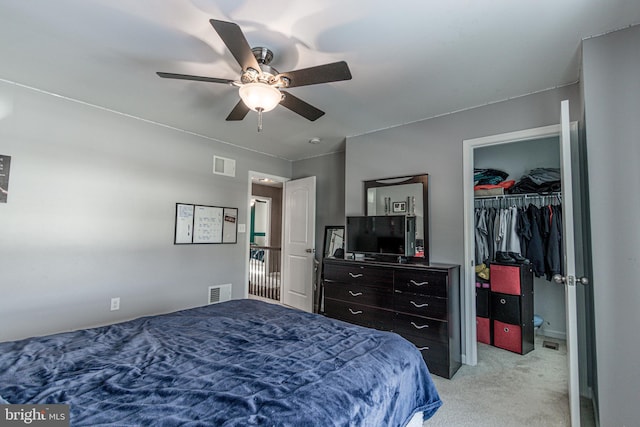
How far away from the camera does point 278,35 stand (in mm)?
1866

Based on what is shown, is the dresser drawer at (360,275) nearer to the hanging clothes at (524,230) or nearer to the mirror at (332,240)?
the mirror at (332,240)

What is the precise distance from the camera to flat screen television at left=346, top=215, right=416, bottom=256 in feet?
10.0

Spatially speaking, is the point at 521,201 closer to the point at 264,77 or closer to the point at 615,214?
the point at 615,214

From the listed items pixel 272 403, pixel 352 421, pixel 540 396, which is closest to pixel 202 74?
pixel 272 403

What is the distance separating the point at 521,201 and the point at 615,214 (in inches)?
85.3

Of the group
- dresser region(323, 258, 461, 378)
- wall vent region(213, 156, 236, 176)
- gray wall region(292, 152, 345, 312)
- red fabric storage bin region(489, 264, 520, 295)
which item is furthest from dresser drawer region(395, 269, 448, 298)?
wall vent region(213, 156, 236, 176)

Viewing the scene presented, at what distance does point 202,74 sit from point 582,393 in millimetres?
3842

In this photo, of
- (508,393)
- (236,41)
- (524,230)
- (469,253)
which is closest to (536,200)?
(524,230)

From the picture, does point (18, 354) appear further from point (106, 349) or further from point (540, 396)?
point (540, 396)

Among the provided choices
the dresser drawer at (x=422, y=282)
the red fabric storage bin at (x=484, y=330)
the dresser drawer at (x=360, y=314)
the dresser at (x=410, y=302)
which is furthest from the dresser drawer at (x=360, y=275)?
the red fabric storage bin at (x=484, y=330)

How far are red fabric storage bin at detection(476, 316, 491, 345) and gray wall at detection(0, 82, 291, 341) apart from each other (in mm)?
3292

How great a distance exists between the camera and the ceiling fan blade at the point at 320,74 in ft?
5.42

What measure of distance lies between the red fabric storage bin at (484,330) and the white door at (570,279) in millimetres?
1522

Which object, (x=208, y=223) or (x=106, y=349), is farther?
(x=208, y=223)
